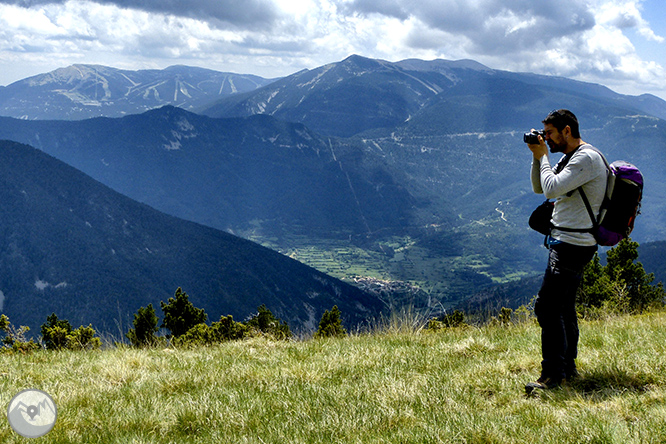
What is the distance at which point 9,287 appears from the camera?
194 metres

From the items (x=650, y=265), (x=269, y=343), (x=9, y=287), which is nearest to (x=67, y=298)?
(x=9, y=287)

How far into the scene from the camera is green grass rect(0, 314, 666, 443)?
387 centimetres

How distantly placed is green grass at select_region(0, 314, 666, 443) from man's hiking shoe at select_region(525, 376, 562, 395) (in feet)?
0.40

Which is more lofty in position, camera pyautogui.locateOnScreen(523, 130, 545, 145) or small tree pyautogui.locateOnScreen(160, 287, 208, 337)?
camera pyautogui.locateOnScreen(523, 130, 545, 145)

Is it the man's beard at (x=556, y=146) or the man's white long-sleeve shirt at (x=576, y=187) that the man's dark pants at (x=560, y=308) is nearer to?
the man's white long-sleeve shirt at (x=576, y=187)

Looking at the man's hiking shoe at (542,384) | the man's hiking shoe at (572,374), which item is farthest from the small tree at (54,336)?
the man's hiking shoe at (572,374)

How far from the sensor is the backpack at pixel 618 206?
4.91 m

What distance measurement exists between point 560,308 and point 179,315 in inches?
838

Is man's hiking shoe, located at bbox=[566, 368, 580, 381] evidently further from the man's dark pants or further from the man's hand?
the man's hand

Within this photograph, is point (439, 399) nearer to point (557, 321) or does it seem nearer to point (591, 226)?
point (557, 321)

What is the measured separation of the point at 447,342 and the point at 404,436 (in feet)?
13.6

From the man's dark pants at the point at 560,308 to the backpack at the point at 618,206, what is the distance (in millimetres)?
246

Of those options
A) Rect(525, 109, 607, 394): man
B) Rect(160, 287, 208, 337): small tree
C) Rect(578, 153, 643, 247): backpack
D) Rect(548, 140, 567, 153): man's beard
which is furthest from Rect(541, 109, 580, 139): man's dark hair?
Rect(160, 287, 208, 337): small tree

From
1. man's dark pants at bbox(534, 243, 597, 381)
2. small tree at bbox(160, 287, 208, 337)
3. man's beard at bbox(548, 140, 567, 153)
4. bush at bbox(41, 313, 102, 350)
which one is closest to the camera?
man's dark pants at bbox(534, 243, 597, 381)
